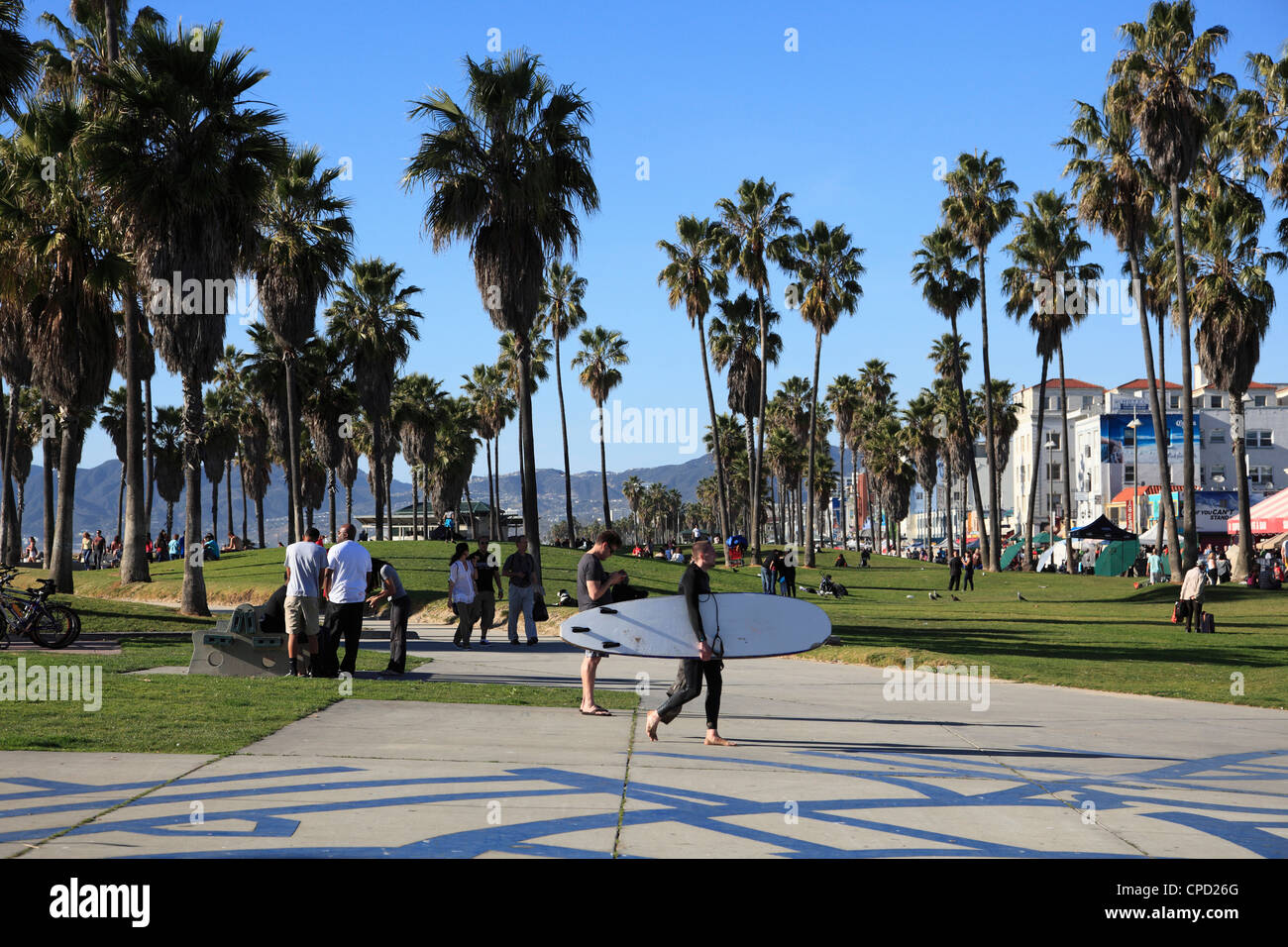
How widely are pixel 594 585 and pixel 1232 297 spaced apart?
3412 centimetres

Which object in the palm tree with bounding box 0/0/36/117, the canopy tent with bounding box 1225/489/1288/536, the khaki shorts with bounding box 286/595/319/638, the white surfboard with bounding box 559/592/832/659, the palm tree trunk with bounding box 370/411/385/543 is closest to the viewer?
the white surfboard with bounding box 559/592/832/659

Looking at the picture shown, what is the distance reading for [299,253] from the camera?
30.9 meters

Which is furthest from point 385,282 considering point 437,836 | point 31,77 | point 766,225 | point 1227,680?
point 437,836

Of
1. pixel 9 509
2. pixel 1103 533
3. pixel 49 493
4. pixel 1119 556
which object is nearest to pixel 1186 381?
pixel 1103 533

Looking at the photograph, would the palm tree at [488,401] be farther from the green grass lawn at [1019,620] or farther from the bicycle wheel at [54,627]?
the bicycle wheel at [54,627]

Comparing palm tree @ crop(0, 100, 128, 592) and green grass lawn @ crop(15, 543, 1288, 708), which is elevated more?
palm tree @ crop(0, 100, 128, 592)

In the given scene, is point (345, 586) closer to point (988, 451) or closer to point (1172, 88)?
point (1172, 88)

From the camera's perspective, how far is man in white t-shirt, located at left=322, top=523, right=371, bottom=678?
12.3m

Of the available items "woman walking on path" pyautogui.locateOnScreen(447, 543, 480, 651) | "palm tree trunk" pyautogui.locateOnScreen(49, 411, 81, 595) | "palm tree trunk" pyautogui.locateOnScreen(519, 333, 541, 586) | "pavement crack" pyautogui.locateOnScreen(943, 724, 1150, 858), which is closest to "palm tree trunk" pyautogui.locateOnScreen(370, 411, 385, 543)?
"palm tree trunk" pyautogui.locateOnScreen(49, 411, 81, 595)

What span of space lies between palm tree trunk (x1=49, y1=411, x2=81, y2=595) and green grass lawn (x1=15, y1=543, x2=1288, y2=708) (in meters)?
2.78

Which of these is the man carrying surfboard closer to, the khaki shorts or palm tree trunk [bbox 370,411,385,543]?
the khaki shorts

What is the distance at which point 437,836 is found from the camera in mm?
5586
